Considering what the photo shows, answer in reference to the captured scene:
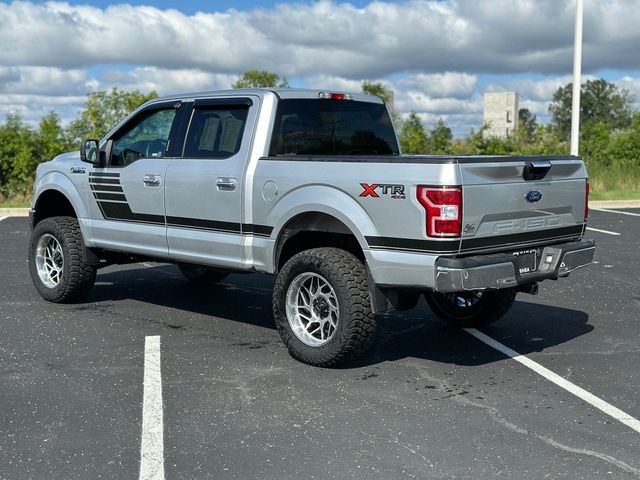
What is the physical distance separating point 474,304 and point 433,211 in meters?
2.17

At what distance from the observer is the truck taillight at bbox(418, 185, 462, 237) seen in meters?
5.16

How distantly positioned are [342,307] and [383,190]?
2.99 feet

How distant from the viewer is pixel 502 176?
5496 millimetres

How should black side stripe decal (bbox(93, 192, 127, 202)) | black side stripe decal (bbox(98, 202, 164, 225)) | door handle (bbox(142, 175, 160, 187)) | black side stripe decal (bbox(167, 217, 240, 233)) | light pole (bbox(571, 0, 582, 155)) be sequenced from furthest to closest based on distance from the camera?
light pole (bbox(571, 0, 582, 155))
black side stripe decal (bbox(93, 192, 127, 202))
black side stripe decal (bbox(98, 202, 164, 225))
door handle (bbox(142, 175, 160, 187))
black side stripe decal (bbox(167, 217, 240, 233))

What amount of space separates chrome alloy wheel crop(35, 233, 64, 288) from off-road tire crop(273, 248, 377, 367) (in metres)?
3.36

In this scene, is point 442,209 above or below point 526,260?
above

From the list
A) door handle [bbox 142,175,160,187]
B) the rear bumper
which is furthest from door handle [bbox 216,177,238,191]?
the rear bumper

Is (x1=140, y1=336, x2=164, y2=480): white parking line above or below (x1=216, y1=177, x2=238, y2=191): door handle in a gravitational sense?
below

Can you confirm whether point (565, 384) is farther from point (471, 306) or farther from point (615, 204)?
point (615, 204)

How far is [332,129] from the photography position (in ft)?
22.7

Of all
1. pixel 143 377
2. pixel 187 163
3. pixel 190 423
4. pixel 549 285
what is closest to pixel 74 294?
pixel 187 163

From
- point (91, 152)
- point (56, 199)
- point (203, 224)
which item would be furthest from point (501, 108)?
point (203, 224)

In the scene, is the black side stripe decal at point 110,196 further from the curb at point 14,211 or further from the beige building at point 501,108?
the beige building at point 501,108

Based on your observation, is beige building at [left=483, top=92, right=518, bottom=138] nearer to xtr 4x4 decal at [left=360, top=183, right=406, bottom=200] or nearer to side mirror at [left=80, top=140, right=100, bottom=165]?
side mirror at [left=80, top=140, right=100, bottom=165]
